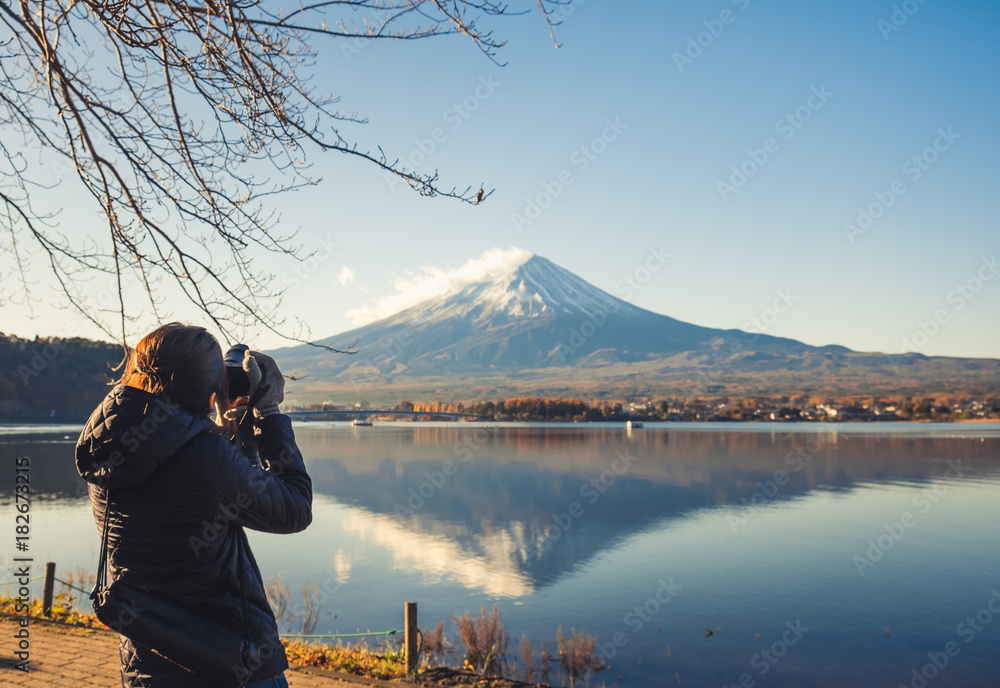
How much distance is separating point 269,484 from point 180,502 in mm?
178

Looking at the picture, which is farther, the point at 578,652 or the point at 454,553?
the point at 454,553

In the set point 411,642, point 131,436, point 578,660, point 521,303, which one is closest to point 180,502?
point 131,436

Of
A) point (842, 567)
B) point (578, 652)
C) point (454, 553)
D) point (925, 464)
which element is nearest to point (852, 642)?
point (578, 652)

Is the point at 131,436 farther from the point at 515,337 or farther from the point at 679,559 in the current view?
the point at 515,337

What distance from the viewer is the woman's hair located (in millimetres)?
1517

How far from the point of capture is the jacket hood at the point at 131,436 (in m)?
1.42

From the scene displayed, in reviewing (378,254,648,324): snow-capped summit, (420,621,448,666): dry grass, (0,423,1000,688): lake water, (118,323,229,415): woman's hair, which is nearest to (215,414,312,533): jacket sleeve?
(118,323,229,415): woman's hair

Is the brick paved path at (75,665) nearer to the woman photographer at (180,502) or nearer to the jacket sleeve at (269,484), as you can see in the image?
the woman photographer at (180,502)

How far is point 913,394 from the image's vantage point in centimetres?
11162

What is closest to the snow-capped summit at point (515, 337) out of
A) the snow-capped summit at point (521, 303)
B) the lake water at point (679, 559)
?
the snow-capped summit at point (521, 303)

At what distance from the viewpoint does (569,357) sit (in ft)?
541

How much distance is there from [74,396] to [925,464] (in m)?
61.6

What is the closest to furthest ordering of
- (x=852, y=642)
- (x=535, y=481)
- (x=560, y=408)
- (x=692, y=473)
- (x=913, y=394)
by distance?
A: (x=852, y=642) < (x=535, y=481) < (x=692, y=473) < (x=560, y=408) < (x=913, y=394)

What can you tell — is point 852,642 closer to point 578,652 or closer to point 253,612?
point 578,652
